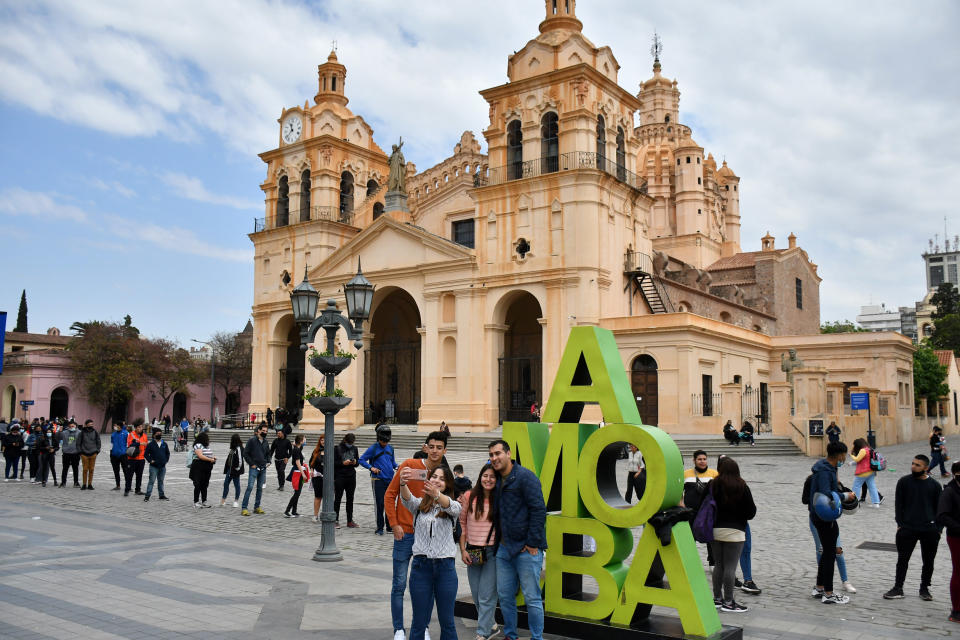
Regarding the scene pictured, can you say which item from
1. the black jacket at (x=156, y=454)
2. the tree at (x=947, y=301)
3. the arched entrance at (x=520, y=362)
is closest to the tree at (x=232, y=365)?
the arched entrance at (x=520, y=362)

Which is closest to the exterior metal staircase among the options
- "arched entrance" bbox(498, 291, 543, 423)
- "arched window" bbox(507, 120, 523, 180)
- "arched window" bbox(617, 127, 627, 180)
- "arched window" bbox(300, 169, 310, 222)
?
"arched window" bbox(617, 127, 627, 180)

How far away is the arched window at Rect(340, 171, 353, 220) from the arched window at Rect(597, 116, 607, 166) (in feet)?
56.3

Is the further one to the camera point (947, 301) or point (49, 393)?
point (947, 301)

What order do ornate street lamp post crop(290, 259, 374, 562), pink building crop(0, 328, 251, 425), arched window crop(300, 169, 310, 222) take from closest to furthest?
ornate street lamp post crop(290, 259, 374, 562)
arched window crop(300, 169, 310, 222)
pink building crop(0, 328, 251, 425)

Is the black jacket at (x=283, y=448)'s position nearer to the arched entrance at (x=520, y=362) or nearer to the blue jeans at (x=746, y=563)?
the blue jeans at (x=746, y=563)

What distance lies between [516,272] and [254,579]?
2669 centimetres

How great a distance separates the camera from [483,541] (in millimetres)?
6629

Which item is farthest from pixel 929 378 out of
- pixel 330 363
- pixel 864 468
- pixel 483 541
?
pixel 483 541

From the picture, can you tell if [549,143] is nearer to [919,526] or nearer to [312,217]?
[312,217]

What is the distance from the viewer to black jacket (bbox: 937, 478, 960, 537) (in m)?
7.83

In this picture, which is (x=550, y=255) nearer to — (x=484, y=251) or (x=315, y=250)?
(x=484, y=251)

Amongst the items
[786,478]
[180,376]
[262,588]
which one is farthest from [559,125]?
[180,376]

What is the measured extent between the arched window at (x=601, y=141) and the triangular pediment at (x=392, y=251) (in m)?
7.21

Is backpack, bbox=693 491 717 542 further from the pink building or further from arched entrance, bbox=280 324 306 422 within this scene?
the pink building
